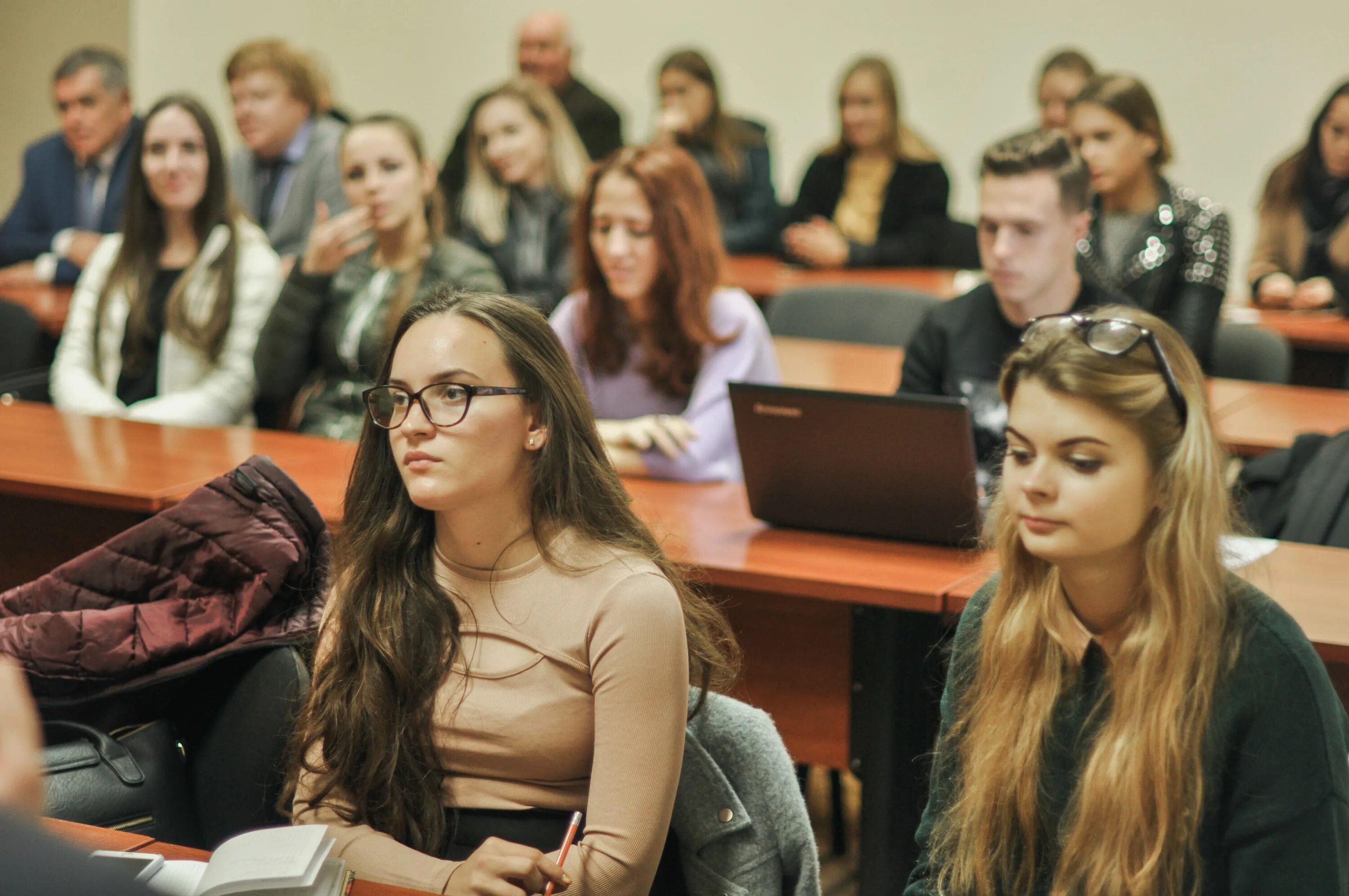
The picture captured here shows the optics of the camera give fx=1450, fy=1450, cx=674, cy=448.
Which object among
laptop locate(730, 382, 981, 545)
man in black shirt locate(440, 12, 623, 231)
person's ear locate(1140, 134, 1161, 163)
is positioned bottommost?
laptop locate(730, 382, 981, 545)

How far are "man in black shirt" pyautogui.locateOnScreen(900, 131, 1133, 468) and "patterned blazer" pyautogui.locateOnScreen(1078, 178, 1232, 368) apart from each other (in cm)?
81

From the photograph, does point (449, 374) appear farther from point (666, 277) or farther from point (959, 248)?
point (959, 248)

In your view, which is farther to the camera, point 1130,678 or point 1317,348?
point 1317,348

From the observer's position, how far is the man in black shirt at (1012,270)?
2637mm

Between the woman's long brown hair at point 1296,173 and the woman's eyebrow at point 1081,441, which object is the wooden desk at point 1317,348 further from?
the woman's eyebrow at point 1081,441

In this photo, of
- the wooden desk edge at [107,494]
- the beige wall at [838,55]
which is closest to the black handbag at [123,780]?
Answer: the wooden desk edge at [107,494]

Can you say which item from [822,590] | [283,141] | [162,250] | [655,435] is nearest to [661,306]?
[655,435]

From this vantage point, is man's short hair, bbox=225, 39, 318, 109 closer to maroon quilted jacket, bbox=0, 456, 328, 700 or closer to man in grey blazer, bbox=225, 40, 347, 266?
man in grey blazer, bbox=225, 40, 347, 266

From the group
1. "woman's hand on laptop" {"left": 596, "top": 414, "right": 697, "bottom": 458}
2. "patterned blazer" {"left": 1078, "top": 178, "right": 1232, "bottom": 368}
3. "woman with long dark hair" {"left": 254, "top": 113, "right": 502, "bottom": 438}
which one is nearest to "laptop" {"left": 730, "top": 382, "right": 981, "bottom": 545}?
"woman's hand on laptop" {"left": 596, "top": 414, "right": 697, "bottom": 458}

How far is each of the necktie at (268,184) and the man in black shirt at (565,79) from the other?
1446 mm

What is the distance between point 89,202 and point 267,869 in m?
4.55

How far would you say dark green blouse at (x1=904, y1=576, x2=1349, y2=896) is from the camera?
126cm

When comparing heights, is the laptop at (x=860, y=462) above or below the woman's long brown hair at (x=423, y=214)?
below

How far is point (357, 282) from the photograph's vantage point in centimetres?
338
